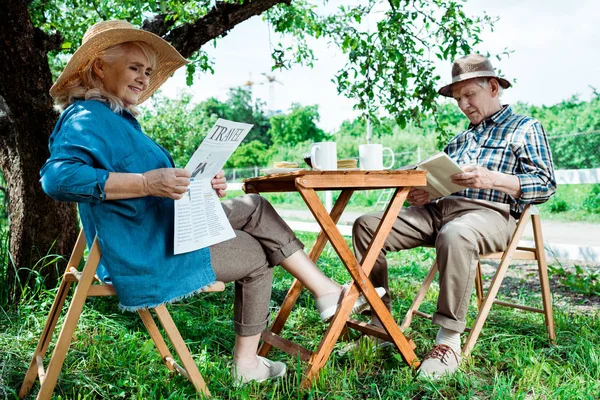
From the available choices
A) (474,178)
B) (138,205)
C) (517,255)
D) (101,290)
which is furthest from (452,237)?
(101,290)

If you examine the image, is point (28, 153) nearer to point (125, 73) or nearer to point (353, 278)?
point (125, 73)

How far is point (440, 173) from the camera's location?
8.94 feet

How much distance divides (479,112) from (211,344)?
6.34ft

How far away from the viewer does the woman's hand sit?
1.97 metres

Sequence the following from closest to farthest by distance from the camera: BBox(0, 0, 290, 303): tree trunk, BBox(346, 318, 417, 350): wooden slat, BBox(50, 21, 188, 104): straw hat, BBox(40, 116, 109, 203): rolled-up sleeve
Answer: BBox(40, 116, 109, 203): rolled-up sleeve → BBox(50, 21, 188, 104): straw hat → BBox(346, 318, 417, 350): wooden slat → BBox(0, 0, 290, 303): tree trunk

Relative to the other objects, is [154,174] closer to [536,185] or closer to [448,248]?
[448,248]

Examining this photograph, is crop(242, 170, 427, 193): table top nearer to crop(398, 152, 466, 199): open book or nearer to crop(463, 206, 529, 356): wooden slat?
crop(398, 152, 466, 199): open book

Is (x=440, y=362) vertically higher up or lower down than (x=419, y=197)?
lower down

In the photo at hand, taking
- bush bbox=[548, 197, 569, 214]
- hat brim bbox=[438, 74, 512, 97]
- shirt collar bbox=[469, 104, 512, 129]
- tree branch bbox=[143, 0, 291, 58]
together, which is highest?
tree branch bbox=[143, 0, 291, 58]

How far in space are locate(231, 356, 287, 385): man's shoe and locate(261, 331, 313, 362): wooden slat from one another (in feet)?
0.26

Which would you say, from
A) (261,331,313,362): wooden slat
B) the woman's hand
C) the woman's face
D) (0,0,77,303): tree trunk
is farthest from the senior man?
(0,0,77,303): tree trunk

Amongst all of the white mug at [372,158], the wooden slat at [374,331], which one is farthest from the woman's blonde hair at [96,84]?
the wooden slat at [374,331]

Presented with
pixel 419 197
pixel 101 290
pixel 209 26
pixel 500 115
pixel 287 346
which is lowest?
pixel 287 346

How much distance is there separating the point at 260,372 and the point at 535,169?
170 centimetres
